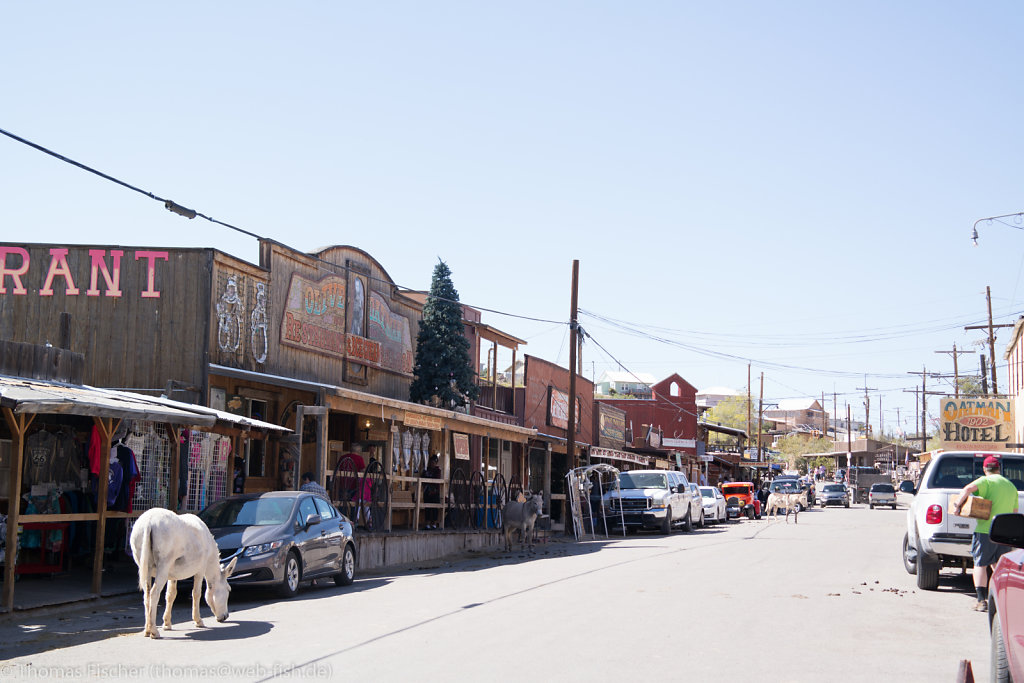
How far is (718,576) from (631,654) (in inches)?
312

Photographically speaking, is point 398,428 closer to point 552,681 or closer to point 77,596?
point 77,596

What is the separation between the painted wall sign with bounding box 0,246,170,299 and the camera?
65.0ft

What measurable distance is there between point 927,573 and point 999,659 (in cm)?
919

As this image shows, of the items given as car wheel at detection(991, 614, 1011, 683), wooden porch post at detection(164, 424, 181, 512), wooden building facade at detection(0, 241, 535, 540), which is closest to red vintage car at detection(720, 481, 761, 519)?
wooden building facade at detection(0, 241, 535, 540)

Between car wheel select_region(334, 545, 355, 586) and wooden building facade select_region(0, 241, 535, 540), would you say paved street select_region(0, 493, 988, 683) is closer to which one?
car wheel select_region(334, 545, 355, 586)

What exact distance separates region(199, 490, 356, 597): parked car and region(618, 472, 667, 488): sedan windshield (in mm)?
18415

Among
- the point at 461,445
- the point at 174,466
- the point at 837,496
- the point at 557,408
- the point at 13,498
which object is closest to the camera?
the point at 13,498

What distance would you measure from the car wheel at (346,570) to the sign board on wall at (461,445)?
1046cm

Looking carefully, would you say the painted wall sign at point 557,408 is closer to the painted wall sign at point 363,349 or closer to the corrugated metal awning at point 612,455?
the corrugated metal awning at point 612,455

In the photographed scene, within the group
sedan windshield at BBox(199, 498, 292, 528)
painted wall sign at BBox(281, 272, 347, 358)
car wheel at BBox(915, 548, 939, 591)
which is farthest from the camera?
painted wall sign at BBox(281, 272, 347, 358)

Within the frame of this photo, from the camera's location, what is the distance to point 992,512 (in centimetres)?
1166

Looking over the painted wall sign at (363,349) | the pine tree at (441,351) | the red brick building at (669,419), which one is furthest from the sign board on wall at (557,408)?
the red brick building at (669,419)

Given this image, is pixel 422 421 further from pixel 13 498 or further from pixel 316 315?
pixel 13 498

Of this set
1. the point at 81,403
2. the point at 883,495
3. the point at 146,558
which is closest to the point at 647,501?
the point at 81,403
